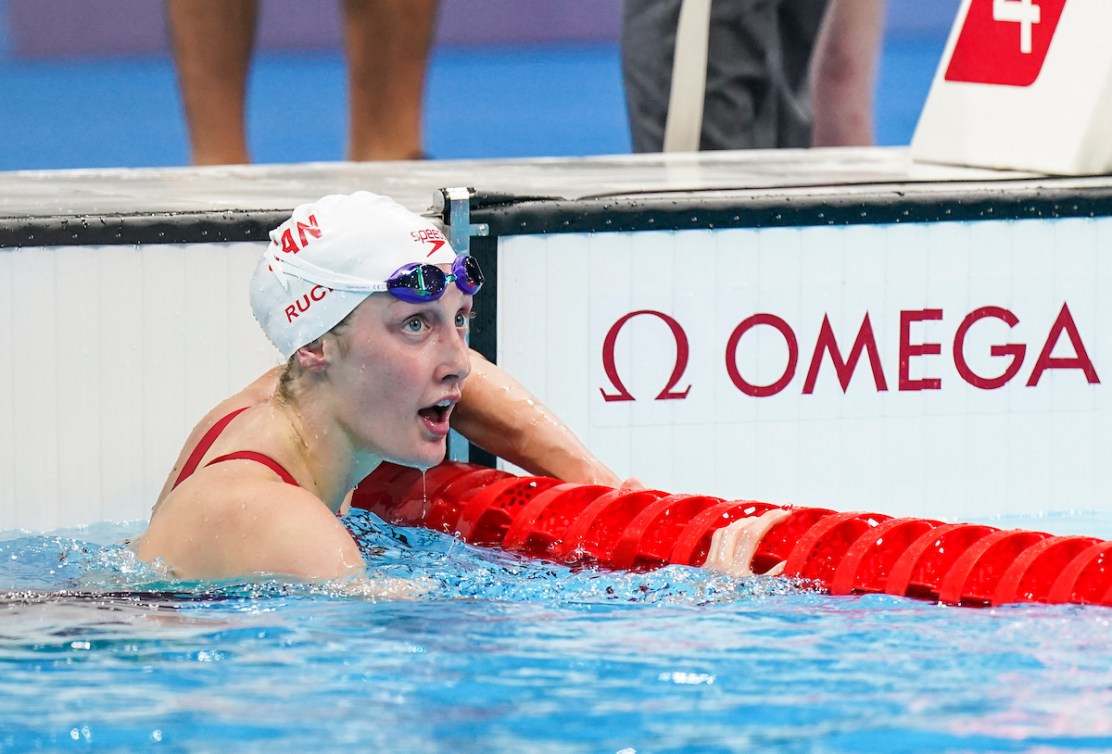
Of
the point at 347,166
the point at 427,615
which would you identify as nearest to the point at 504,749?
the point at 427,615

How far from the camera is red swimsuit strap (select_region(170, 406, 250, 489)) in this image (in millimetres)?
2832

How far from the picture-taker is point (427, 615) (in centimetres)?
260

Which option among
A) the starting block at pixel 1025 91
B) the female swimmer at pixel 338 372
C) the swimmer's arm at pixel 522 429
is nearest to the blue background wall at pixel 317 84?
the starting block at pixel 1025 91

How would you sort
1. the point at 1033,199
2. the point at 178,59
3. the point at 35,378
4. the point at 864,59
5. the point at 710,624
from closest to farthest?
the point at 710,624, the point at 35,378, the point at 1033,199, the point at 178,59, the point at 864,59

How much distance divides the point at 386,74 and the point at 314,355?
3.30 metres

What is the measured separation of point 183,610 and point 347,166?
7.54 feet

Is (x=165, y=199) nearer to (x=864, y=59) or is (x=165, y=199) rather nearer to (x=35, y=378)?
(x=35, y=378)

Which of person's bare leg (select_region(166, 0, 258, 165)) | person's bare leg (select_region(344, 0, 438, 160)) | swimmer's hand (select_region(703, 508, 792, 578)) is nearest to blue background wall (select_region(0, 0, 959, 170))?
person's bare leg (select_region(344, 0, 438, 160))

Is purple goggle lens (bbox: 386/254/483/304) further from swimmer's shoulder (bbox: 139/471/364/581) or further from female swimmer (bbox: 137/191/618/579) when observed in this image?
swimmer's shoulder (bbox: 139/471/364/581)

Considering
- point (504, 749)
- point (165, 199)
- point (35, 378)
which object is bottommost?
point (504, 749)

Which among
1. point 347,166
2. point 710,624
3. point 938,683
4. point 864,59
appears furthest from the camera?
point 864,59

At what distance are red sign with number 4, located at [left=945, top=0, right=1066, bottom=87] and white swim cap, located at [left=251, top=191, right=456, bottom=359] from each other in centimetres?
189

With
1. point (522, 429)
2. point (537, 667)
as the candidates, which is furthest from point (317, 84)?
point (537, 667)

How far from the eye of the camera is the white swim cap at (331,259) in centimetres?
273
